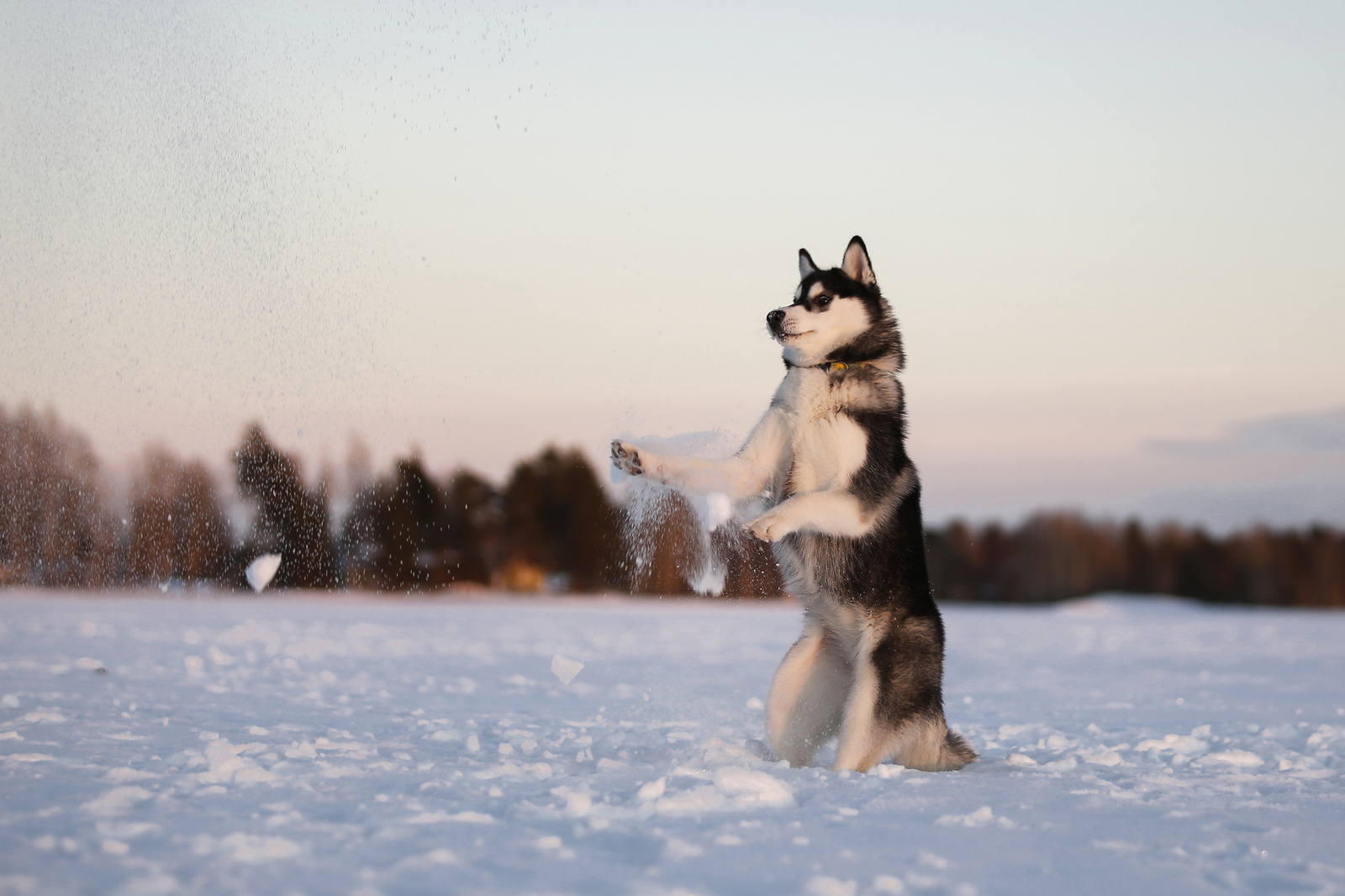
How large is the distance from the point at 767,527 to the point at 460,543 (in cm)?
3578

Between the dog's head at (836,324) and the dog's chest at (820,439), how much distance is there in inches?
6.1

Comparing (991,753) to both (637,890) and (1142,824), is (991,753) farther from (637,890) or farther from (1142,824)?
(637,890)

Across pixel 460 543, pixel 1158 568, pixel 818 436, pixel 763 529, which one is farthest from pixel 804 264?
pixel 1158 568

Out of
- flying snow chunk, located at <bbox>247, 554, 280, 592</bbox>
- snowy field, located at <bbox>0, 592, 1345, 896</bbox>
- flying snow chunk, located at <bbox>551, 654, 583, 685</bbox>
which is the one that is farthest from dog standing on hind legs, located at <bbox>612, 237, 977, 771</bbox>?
flying snow chunk, located at <bbox>247, 554, 280, 592</bbox>

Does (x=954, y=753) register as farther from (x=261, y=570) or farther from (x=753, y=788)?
(x=261, y=570)

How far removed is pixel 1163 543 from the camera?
49.6 m

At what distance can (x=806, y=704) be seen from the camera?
188 inches

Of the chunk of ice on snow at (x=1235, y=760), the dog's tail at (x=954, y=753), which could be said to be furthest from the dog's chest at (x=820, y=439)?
the chunk of ice on snow at (x=1235, y=760)

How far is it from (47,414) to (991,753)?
16200 millimetres

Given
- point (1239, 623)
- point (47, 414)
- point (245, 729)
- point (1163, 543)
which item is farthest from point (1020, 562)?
point (245, 729)

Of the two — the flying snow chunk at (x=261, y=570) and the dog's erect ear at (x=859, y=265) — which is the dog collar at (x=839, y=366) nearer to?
the dog's erect ear at (x=859, y=265)

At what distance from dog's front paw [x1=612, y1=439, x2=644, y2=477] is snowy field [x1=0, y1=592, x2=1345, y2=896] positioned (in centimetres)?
134

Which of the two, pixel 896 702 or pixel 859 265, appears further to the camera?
pixel 859 265

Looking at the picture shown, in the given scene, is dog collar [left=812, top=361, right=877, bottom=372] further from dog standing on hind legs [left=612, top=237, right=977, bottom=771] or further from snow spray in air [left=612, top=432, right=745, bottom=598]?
snow spray in air [left=612, top=432, right=745, bottom=598]
